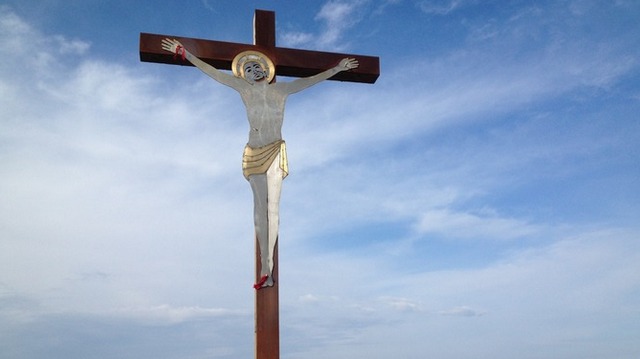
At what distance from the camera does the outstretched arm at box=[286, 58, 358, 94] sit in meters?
7.80

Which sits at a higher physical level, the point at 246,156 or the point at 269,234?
the point at 246,156

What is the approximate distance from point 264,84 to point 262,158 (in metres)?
0.92

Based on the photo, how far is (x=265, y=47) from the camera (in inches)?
317

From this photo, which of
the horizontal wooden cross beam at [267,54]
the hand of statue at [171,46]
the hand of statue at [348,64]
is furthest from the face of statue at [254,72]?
the hand of statue at [348,64]

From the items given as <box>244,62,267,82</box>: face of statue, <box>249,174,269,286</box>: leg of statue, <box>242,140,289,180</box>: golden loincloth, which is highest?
<box>244,62,267,82</box>: face of statue

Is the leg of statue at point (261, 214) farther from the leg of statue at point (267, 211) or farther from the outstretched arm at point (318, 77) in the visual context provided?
the outstretched arm at point (318, 77)

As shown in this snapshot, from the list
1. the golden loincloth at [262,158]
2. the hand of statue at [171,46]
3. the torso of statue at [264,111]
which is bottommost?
the golden loincloth at [262,158]

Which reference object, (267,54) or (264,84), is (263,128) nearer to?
(264,84)

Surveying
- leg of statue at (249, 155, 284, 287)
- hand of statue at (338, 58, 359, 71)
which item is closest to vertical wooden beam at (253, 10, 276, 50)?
hand of statue at (338, 58, 359, 71)

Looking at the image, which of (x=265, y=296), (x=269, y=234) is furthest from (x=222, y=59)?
(x=265, y=296)

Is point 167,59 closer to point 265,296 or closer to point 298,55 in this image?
point 298,55

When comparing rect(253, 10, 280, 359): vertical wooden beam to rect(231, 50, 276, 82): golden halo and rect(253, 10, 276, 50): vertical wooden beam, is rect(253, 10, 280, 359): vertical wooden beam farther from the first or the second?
rect(253, 10, 276, 50): vertical wooden beam

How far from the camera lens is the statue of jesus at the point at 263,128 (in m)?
7.19

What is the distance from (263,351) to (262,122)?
2.35m
